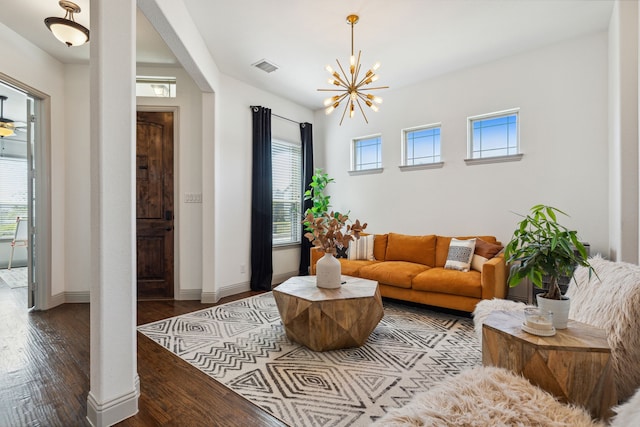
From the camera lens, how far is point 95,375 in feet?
5.34

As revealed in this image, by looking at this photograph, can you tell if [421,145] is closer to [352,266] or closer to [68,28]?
[352,266]

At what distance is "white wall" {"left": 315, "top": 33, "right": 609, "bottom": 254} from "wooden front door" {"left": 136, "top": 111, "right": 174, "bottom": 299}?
2854 millimetres

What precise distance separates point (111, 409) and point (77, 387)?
598mm

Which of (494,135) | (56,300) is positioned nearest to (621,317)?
(494,135)

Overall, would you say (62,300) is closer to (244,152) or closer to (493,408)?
(244,152)

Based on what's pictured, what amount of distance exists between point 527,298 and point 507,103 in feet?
7.73

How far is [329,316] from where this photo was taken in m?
2.38

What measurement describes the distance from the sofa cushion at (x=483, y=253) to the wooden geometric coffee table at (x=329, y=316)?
1.53 meters

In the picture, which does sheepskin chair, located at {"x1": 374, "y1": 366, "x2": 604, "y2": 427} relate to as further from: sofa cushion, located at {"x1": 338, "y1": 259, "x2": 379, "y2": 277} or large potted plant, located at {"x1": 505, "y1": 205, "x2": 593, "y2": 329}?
sofa cushion, located at {"x1": 338, "y1": 259, "x2": 379, "y2": 277}

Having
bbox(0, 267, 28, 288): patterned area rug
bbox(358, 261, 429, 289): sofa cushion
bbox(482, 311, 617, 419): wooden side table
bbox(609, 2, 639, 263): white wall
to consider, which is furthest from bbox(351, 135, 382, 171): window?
bbox(0, 267, 28, 288): patterned area rug

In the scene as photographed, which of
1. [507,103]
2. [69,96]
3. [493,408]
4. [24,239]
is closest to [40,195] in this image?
[69,96]

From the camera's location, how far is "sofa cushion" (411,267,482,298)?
3.08 meters

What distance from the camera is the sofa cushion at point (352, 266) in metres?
3.89

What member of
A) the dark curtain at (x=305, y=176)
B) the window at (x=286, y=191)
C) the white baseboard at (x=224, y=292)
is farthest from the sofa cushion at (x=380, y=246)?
the white baseboard at (x=224, y=292)
